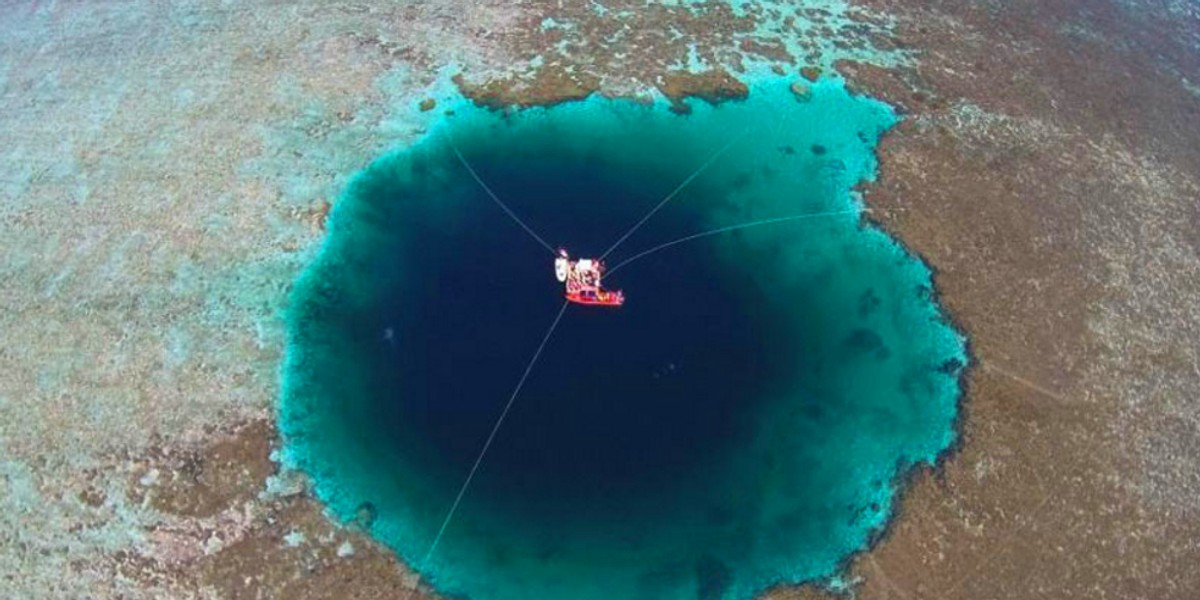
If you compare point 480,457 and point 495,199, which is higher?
point 495,199

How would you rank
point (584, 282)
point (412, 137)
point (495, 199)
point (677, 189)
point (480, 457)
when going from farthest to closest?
point (412, 137) < point (677, 189) < point (495, 199) < point (584, 282) < point (480, 457)

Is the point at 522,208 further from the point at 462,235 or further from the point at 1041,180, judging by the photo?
the point at 1041,180

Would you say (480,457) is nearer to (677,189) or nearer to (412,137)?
(677,189)

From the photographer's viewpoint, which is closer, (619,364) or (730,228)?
(619,364)

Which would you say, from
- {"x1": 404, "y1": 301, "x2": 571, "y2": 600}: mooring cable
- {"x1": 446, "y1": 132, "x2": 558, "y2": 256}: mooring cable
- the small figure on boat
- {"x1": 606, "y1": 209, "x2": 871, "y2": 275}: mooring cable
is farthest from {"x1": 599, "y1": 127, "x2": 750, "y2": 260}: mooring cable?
{"x1": 404, "y1": 301, "x2": 571, "y2": 600}: mooring cable

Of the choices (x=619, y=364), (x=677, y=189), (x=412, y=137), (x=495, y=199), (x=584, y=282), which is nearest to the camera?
(x=619, y=364)

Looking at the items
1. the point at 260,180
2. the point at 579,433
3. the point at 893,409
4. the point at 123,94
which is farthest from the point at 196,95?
the point at 893,409

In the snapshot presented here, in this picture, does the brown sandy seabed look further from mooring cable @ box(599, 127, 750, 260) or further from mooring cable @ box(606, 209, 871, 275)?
mooring cable @ box(599, 127, 750, 260)

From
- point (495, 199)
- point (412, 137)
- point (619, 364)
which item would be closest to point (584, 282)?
point (619, 364)
